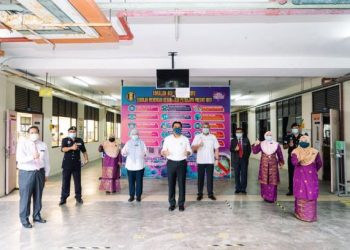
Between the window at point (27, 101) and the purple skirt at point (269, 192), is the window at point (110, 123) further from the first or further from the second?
the purple skirt at point (269, 192)

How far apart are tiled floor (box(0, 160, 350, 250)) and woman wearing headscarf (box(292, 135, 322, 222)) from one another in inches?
7.4

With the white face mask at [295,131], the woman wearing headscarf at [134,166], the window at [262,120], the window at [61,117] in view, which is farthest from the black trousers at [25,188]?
the window at [262,120]

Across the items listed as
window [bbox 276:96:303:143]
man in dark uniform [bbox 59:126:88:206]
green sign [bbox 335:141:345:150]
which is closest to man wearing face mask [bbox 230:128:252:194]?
green sign [bbox 335:141:345:150]

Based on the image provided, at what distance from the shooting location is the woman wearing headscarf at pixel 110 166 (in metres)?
6.62

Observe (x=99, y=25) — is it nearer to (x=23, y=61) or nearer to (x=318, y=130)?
(x=23, y=61)

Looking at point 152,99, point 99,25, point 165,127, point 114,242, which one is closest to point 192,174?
point 165,127

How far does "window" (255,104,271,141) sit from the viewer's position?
1316 cm

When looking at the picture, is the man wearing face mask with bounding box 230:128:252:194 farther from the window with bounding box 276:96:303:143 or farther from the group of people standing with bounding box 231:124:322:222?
the window with bounding box 276:96:303:143

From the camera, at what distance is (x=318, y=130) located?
8336 mm

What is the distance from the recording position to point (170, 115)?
8789 millimetres

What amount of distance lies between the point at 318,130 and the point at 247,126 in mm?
8258

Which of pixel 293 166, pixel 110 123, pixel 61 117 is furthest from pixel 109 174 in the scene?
pixel 110 123

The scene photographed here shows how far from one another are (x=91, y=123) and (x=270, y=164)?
9930 millimetres

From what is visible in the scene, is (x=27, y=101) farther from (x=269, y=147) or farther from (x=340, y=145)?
(x=340, y=145)
